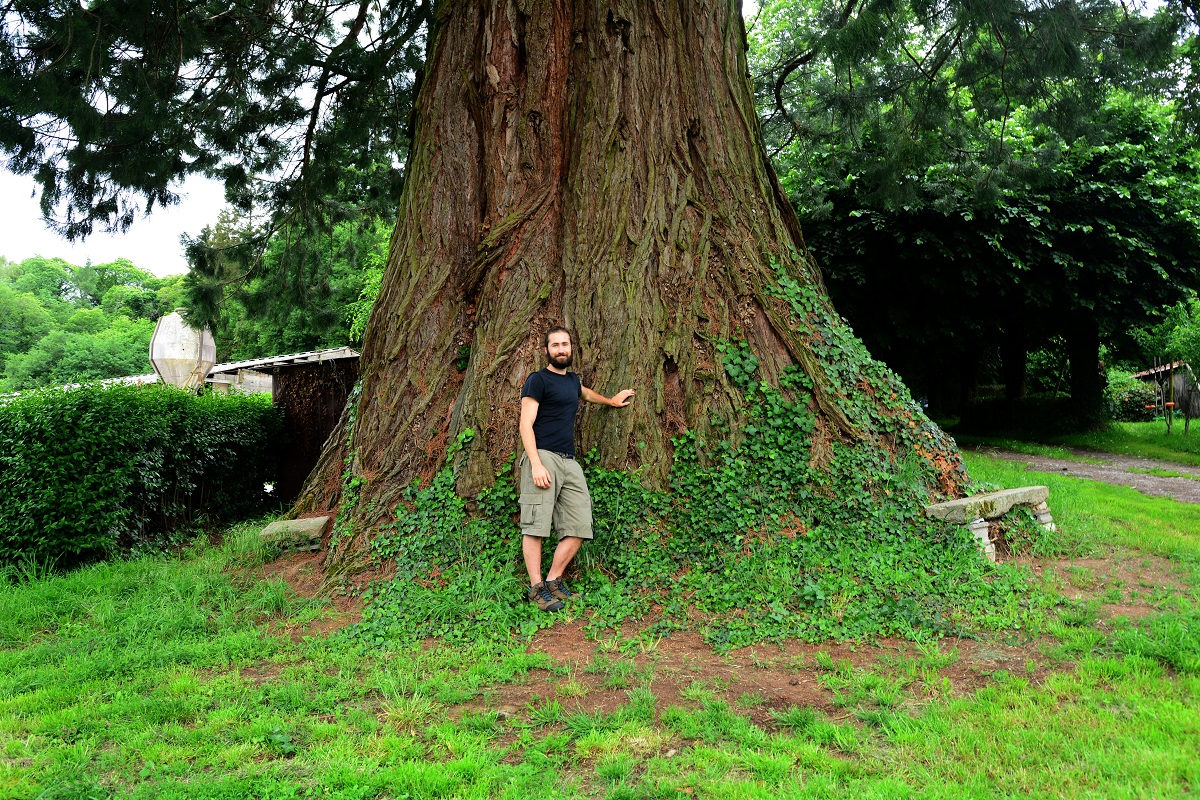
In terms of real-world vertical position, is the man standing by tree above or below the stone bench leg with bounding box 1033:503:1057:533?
above

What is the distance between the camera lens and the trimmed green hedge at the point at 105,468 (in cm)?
674

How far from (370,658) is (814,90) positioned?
9652 mm

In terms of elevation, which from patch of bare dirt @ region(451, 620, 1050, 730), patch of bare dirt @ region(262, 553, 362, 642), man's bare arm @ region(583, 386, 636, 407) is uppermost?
man's bare arm @ region(583, 386, 636, 407)

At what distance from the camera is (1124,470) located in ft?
43.0

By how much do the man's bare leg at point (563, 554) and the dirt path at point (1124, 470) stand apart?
8.59m

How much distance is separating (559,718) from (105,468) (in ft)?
18.5

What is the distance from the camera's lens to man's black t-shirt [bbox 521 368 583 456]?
17.5 feet

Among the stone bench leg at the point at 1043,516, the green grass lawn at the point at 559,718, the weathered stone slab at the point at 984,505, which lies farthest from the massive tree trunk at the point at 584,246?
the green grass lawn at the point at 559,718

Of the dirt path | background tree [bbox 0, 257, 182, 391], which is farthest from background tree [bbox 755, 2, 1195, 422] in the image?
background tree [bbox 0, 257, 182, 391]

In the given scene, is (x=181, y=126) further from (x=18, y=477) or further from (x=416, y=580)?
(x=416, y=580)

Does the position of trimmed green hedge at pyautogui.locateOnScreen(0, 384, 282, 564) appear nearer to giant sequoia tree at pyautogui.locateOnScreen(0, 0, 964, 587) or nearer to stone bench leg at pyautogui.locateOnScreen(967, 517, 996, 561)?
giant sequoia tree at pyautogui.locateOnScreen(0, 0, 964, 587)

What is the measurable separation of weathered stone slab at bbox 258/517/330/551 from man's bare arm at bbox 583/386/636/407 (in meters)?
2.77

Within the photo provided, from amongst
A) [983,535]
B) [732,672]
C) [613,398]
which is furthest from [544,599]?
[983,535]

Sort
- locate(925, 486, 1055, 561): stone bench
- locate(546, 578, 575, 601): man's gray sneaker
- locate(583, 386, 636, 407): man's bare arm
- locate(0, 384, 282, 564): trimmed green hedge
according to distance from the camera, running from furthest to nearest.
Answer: locate(0, 384, 282, 564): trimmed green hedge, locate(925, 486, 1055, 561): stone bench, locate(583, 386, 636, 407): man's bare arm, locate(546, 578, 575, 601): man's gray sneaker
